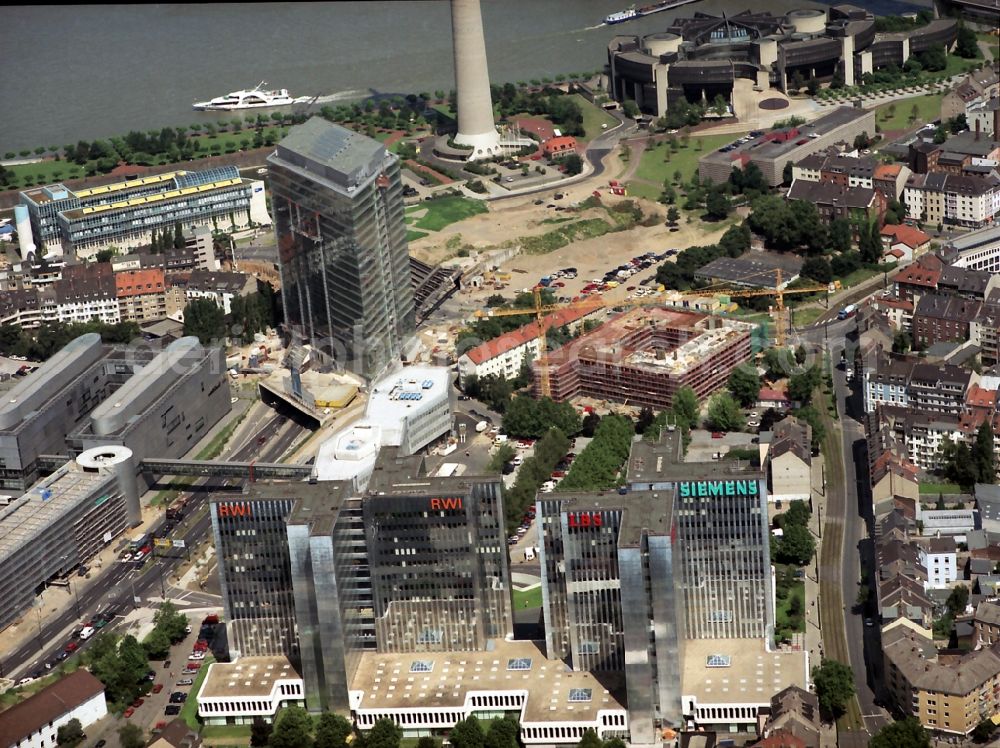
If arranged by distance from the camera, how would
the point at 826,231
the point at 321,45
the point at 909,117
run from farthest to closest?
the point at 321,45, the point at 909,117, the point at 826,231

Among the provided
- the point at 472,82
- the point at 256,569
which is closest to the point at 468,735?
the point at 256,569

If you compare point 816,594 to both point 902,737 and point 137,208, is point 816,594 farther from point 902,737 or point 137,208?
point 137,208

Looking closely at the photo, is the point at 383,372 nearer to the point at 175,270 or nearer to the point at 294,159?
the point at 294,159

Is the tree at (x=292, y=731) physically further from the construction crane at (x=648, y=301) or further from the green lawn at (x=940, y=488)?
the construction crane at (x=648, y=301)

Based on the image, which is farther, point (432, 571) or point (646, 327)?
point (646, 327)

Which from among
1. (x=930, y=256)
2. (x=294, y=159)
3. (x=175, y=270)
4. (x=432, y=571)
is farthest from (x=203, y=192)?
(x=432, y=571)

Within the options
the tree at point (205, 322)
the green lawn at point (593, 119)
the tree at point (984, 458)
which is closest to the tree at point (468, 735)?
the tree at point (984, 458)

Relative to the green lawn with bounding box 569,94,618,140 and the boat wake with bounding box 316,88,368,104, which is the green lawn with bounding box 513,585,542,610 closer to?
the green lawn with bounding box 569,94,618,140
